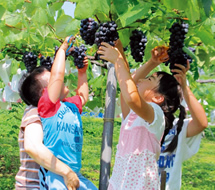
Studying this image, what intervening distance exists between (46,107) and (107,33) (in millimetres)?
497

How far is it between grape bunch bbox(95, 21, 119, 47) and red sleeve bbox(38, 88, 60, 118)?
0.42 metres

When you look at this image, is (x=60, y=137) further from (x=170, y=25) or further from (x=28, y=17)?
(x=28, y=17)

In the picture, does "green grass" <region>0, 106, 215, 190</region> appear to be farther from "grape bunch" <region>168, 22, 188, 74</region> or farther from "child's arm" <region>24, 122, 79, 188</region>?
"grape bunch" <region>168, 22, 188, 74</region>

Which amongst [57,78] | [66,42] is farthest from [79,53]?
[57,78]

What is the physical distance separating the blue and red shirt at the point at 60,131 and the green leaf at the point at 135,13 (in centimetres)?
69

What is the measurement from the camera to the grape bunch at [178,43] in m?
1.42

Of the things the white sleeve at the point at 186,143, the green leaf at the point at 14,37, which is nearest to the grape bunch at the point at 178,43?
the white sleeve at the point at 186,143

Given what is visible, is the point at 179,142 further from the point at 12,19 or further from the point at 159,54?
the point at 12,19

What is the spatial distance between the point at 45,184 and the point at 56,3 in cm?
98

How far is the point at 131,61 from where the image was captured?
10.1 feet

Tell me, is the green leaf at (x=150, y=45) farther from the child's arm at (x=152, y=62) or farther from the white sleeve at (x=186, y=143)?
the white sleeve at (x=186, y=143)

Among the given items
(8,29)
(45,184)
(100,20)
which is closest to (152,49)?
(100,20)

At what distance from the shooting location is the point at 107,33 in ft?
4.65

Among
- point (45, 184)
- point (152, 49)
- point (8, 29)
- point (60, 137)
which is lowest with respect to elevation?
point (45, 184)
